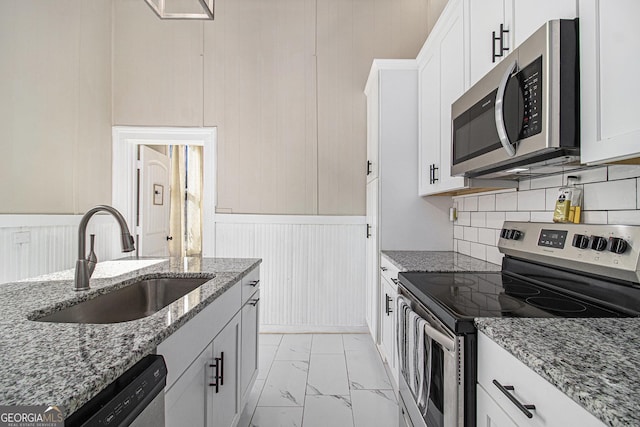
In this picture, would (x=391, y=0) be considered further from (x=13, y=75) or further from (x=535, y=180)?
(x=13, y=75)

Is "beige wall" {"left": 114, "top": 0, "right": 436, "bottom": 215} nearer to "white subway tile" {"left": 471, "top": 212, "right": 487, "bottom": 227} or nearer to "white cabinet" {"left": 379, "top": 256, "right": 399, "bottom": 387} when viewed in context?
"white cabinet" {"left": 379, "top": 256, "right": 399, "bottom": 387}

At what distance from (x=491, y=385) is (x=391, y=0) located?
3.65 meters

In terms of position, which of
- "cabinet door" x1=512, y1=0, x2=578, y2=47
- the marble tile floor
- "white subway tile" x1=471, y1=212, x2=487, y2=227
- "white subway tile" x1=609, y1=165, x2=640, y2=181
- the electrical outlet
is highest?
"cabinet door" x1=512, y1=0, x2=578, y2=47

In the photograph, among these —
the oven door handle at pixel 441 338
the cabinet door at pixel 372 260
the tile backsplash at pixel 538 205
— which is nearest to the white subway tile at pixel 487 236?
the tile backsplash at pixel 538 205

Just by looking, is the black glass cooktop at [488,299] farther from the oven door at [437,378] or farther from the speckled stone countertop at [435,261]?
the speckled stone countertop at [435,261]

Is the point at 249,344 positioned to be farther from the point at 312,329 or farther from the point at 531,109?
the point at 531,109

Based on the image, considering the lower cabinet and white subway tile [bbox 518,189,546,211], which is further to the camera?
white subway tile [bbox 518,189,546,211]

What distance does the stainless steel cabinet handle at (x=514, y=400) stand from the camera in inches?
28.3

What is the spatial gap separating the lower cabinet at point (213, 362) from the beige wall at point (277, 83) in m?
1.58

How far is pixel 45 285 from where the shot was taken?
4.58 ft

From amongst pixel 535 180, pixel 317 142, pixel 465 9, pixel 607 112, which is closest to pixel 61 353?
pixel 607 112

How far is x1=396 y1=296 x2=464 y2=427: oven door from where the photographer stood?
1.01 m

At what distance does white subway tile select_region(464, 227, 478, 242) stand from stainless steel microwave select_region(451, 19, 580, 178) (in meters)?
0.77

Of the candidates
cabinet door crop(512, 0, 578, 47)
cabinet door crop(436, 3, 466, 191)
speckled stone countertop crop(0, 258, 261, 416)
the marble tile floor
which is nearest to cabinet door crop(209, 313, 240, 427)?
speckled stone countertop crop(0, 258, 261, 416)
